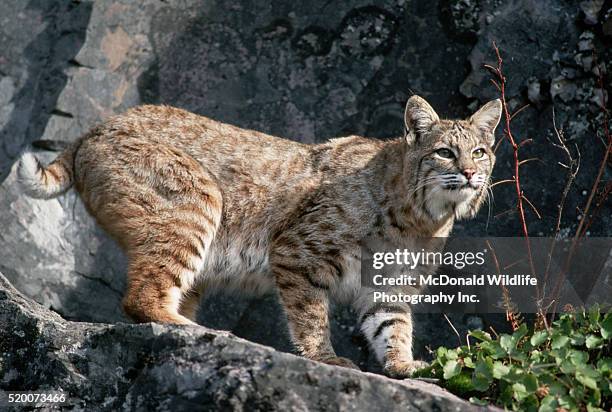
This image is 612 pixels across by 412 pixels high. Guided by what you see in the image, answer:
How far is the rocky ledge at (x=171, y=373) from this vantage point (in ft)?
13.5

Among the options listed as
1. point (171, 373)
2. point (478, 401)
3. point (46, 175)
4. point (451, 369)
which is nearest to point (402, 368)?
point (451, 369)

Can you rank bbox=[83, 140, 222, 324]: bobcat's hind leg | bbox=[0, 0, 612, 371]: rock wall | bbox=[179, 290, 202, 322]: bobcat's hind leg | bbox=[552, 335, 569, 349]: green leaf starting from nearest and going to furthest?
bbox=[552, 335, 569, 349]: green leaf < bbox=[83, 140, 222, 324]: bobcat's hind leg < bbox=[179, 290, 202, 322]: bobcat's hind leg < bbox=[0, 0, 612, 371]: rock wall

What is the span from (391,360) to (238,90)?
2728 millimetres

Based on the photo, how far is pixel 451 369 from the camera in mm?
4602

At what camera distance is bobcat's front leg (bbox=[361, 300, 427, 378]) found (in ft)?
19.1

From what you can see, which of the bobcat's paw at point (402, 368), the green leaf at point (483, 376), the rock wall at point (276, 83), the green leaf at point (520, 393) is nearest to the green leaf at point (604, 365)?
the green leaf at point (520, 393)

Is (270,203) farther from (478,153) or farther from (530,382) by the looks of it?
(530,382)

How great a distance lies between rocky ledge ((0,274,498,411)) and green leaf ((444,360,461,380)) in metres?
0.10

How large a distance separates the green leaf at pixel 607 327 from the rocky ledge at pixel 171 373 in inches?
30.7

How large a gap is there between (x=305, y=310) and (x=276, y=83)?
7.79 ft

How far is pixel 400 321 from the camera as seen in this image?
19.8 feet

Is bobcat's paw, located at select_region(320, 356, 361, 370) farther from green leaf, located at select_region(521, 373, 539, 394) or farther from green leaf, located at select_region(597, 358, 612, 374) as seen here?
green leaf, located at select_region(597, 358, 612, 374)

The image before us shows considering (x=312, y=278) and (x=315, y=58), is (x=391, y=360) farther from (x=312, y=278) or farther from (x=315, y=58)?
(x=315, y=58)

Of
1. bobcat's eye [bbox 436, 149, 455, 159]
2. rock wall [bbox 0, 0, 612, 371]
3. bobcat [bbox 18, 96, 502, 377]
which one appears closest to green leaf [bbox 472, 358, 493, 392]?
bobcat [bbox 18, 96, 502, 377]
